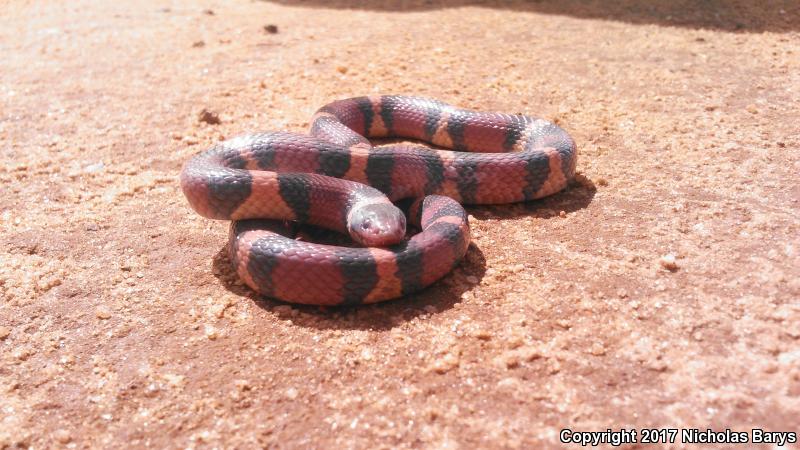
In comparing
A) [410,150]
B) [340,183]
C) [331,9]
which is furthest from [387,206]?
[331,9]

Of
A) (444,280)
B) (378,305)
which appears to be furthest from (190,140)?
(444,280)

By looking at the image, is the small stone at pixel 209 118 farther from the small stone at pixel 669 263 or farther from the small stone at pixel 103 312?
the small stone at pixel 669 263

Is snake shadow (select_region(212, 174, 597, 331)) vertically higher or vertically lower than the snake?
lower

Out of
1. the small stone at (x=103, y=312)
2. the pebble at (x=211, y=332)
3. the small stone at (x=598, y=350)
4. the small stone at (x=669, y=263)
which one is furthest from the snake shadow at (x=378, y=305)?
the small stone at (x=669, y=263)

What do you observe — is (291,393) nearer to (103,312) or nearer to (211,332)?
(211,332)

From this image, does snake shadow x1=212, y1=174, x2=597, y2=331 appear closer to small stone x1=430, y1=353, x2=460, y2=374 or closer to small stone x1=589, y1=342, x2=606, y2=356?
small stone x1=430, y1=353, x2=460, y2=374

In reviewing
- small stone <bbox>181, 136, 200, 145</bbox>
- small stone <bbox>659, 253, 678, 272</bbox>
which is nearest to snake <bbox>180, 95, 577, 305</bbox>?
small stone <bbox>659, 253, 678, 272</bbox>
